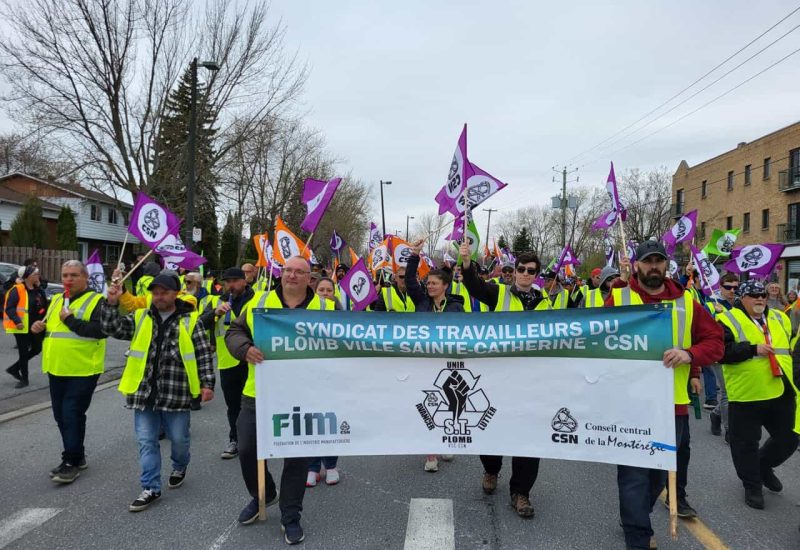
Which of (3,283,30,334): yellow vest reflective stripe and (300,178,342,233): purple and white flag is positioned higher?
(300,178,342,233): purple and white flag

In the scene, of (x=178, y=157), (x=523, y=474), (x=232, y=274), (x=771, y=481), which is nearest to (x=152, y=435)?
(x=232, y=274)

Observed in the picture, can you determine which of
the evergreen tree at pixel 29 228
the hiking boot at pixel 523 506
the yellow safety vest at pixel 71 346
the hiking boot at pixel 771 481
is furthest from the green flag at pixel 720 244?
the evergreen tree at pixel 29 228

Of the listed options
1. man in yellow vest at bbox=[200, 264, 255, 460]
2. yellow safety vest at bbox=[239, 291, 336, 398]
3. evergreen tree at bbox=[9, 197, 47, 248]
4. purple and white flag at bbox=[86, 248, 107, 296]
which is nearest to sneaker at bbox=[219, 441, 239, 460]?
man in yellow vest at bbox=[200, 264, 255, 460]

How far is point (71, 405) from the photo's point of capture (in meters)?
4.77

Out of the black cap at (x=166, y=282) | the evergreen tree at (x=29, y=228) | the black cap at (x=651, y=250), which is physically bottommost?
the black cap at (x=166, y=282)

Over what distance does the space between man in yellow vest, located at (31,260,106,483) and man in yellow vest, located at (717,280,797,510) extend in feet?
17.9

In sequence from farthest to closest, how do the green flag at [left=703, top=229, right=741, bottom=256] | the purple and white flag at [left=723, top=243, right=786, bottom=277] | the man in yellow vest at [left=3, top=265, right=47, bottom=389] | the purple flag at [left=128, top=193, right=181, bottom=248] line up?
the green flag at [left=703, top=229, right=741, bottom=256] < the man in yellow vest at [left=3, top=265, right=47, bottom=389] < the purple and white flag at [left=723, top=243, right=786, bottom=277] < the purple flag at [left=128, top=193, right=181, bottom=248]

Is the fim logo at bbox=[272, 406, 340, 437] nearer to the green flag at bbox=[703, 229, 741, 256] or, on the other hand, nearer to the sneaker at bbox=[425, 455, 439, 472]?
the sneaker at bbox=[425, 455, 439, 472]

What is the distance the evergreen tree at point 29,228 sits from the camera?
3084 centimetres

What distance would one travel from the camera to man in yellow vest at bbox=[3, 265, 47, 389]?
8.44 metres

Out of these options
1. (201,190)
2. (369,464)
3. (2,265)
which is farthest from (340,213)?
(369,464)

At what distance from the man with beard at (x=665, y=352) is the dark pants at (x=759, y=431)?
0.94 m

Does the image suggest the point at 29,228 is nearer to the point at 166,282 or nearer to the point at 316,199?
the point at 316,199

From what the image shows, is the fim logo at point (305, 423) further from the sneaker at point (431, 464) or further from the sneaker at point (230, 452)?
the sneaker at point (230, 452)
